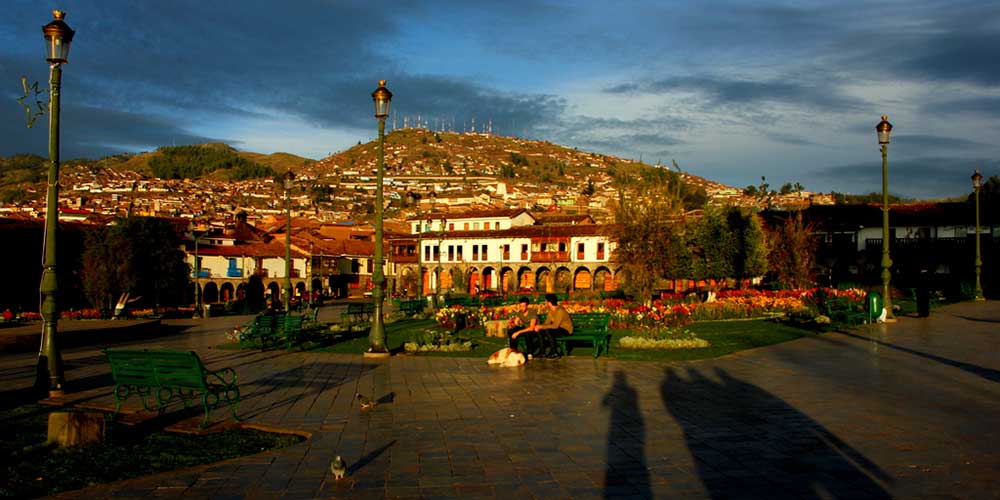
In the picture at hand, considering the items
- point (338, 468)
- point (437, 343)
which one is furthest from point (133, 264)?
point (338, 468)

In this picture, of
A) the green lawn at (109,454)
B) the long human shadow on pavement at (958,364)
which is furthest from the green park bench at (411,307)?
the green lawn at (109,454)

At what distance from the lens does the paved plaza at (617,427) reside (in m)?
5.67

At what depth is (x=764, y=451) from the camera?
6676 millimetres

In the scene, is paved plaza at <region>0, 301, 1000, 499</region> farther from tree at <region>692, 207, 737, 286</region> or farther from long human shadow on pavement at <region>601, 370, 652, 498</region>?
tree at <region>692, 207, 737, 286</region>

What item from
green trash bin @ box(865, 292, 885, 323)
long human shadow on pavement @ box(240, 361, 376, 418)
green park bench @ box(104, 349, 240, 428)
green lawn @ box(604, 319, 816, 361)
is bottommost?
long human shadow on pavement @ box(240, 361, 376, 418)

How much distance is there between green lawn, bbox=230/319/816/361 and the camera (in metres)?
14.1

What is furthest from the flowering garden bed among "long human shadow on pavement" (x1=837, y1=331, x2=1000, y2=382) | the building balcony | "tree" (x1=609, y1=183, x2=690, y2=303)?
the building balcony

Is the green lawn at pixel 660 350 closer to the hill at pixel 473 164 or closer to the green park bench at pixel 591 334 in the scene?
the green park bench at pixel 591 334

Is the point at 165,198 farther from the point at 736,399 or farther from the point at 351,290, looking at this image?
the point at 736,399

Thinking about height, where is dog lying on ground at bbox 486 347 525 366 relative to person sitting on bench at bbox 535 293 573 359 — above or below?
below

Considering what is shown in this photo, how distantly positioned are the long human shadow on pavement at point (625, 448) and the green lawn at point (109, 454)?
3.11 metres

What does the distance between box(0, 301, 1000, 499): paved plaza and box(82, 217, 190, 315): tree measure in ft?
90.3

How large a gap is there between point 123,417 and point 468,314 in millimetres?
14469

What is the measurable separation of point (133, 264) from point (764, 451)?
131 feet
